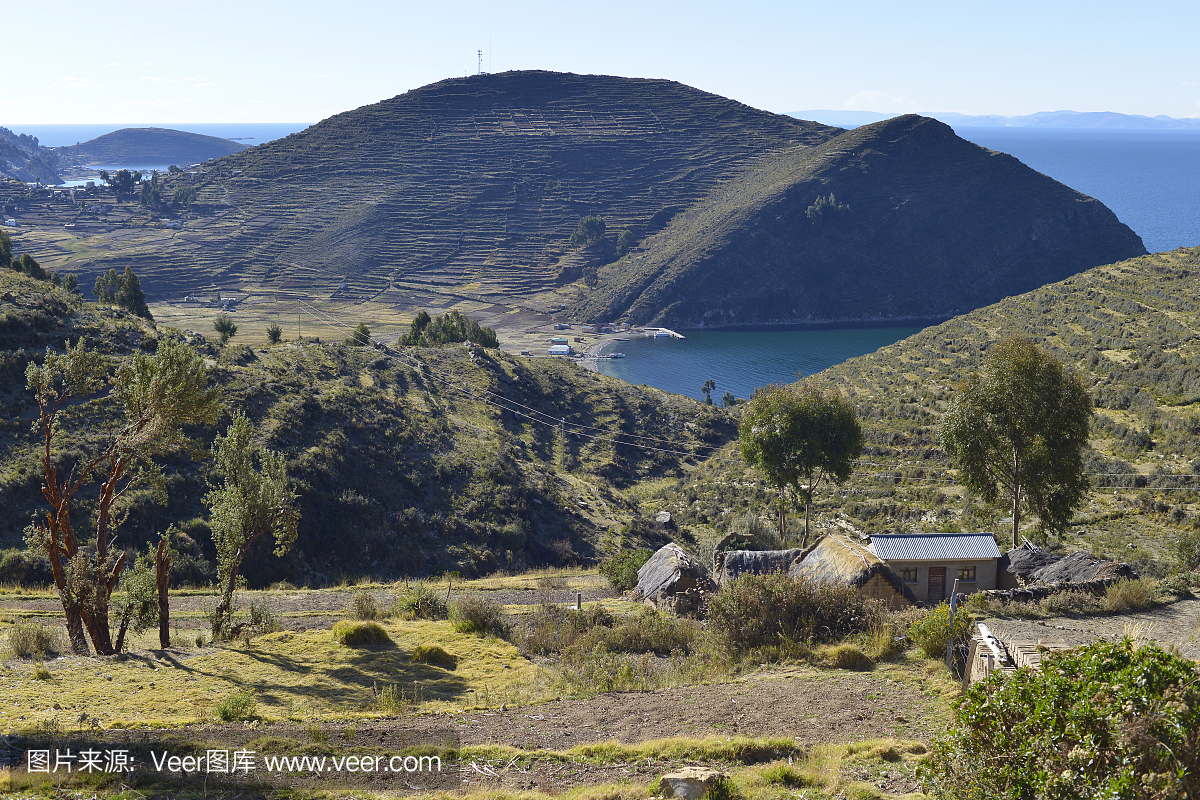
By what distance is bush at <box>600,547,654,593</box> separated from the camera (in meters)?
21.6

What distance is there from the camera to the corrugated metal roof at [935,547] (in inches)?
676

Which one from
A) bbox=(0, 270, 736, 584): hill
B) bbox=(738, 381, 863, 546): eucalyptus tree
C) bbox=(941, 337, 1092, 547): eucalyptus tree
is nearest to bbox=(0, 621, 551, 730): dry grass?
bbox=(0, 270, 736, 584): hill

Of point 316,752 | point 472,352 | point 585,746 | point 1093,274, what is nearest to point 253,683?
point 316,752

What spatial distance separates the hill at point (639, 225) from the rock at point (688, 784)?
383 ft

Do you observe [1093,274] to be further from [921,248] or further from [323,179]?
[323,179]

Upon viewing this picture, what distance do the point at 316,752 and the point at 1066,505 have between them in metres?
18.8

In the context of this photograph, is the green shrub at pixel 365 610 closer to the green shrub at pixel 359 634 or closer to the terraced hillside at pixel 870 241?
the green shrub at pixel 359 634

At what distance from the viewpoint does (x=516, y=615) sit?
18.2 metres

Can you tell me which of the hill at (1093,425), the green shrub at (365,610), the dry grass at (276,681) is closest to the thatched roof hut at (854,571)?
the dry grass at (276,681)

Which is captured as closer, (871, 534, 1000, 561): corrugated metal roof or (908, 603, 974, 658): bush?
(908, 603, 974, 658): bush

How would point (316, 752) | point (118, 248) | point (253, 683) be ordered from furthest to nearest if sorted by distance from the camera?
point (118, 248) < point (253, 683) < point (316, 752)

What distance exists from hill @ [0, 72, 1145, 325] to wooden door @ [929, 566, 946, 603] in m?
107

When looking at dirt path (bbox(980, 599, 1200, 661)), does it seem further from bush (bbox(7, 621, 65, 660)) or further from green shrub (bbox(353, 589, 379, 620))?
bush (bbox(7, 621, 65, 660))

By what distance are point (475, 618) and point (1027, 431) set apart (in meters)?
14.6
